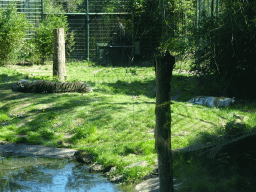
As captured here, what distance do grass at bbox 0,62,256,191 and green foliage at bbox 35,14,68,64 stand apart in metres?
7.01

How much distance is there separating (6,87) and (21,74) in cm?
242

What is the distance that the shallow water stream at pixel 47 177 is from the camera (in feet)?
17.2

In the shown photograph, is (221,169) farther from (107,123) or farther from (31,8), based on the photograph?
(31,8)

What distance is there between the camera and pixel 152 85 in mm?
12430

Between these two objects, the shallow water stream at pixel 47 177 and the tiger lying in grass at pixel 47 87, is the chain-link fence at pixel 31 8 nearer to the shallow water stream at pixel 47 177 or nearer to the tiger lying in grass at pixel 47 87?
the tiger lying in grass at pixel 47 87

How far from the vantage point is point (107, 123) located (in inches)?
305

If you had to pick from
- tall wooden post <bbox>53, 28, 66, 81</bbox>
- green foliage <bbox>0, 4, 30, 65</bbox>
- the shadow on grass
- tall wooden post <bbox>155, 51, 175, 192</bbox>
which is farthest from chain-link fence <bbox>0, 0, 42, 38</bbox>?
tall wooden post <bbox>155, 51, 175, 192</bbox>

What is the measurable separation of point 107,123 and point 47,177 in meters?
2.40

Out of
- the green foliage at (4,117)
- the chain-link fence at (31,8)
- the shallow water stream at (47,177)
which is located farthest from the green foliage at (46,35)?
the shallow water stream at (47,177)

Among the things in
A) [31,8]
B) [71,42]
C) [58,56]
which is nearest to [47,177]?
[58,56]

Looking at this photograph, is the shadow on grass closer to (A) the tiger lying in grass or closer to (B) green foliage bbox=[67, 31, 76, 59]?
(A) the tiger lying in grass

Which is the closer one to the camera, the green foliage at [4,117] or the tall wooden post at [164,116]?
the tall wooden post at [164,116]

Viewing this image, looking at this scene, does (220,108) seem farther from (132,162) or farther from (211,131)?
(132,162)

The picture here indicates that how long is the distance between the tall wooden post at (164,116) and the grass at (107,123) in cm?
137
